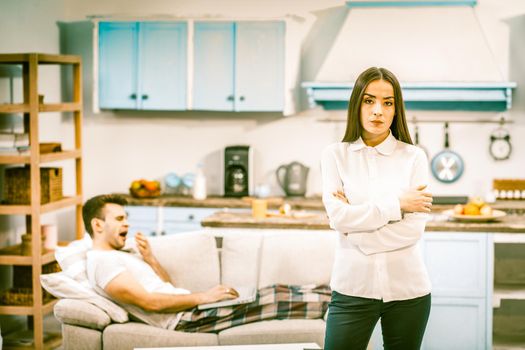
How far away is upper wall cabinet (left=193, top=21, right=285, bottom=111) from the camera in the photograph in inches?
219

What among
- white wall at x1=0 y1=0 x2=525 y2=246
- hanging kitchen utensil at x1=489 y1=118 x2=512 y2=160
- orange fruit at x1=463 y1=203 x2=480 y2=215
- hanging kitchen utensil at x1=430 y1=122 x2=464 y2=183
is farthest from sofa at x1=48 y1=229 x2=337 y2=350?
hanging kitchen utensil at x1=489 y1=118 x2=512 y2=160

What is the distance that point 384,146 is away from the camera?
229cm

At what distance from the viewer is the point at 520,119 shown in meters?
5.69

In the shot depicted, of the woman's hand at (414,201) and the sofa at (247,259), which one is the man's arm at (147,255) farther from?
the woman's hand at (414,201)

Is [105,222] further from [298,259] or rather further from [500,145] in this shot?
[500,145]

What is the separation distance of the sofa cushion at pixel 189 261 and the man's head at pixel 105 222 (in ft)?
0.94

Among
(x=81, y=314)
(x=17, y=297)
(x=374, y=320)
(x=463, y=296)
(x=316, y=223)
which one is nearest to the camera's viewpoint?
(x=374, y=320)

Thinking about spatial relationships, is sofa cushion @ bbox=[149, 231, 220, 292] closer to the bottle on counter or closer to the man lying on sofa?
the man lying on sofa

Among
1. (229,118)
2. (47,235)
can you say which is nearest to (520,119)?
(229,118)

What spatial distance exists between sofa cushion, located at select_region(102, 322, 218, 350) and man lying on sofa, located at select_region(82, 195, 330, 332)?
0.05 metres

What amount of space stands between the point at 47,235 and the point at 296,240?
182cm

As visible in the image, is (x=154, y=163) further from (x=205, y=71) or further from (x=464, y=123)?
(x=464, y=123)

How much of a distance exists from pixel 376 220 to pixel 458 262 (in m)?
2.14

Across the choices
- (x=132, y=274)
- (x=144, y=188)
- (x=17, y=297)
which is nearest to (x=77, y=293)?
(x=132, y=274)
